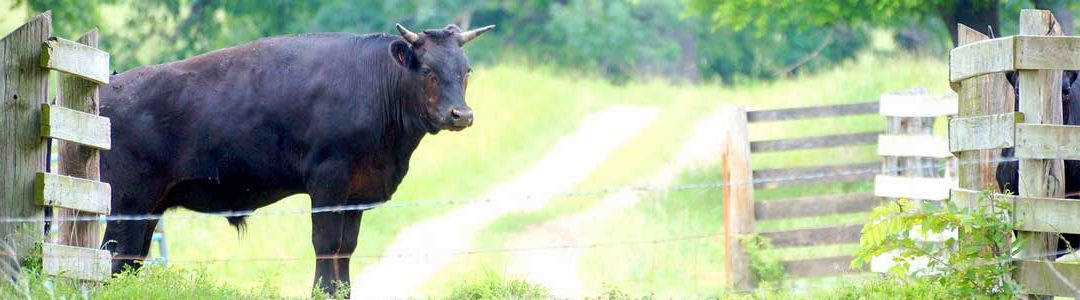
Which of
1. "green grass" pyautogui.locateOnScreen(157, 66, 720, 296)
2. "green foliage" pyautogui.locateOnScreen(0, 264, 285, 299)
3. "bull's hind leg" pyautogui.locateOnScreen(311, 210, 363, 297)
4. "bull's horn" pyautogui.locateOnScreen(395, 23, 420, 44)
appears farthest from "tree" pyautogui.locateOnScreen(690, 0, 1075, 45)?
"green foliage" pyautogui.locateOnScreen(0, 264, 285, 299)

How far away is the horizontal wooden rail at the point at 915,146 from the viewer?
39.6ft

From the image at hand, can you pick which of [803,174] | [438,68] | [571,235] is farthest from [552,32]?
[438,68]

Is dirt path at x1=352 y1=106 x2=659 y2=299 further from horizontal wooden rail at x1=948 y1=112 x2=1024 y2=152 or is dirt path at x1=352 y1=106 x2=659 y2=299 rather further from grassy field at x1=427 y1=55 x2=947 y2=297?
horizontal wooden rail at x1=948 y1=112 x2=1024 y2=152

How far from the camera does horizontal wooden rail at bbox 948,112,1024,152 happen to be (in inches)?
268

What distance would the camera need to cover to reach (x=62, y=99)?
7.42 meters

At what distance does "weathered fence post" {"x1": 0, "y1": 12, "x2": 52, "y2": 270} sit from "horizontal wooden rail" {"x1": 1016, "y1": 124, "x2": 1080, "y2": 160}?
477 centimetres

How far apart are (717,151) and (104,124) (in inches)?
577

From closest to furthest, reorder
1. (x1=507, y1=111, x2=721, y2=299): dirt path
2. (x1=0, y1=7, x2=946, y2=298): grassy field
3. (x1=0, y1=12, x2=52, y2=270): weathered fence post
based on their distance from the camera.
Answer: (x1=0, y1=12, x2=52, y2=270): weathered fence post, (x1=507, y1=111, x2=721, y2=299): dirt path, (x1=0, y1=7, x2=946, y2=298): grassy field

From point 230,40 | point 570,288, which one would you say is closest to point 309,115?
point 570,288

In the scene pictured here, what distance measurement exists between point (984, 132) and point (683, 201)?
36.3ft

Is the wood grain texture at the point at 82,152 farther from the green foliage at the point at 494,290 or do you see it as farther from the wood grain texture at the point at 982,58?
the wood grain texture at the point at 982,58

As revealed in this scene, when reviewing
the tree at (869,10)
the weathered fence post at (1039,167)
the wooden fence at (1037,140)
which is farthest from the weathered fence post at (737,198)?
the weathered fence post at (1039,167)

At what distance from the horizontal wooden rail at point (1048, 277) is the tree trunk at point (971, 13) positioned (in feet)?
32.0

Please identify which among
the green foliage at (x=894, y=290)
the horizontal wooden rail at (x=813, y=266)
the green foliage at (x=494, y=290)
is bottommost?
the horizontal wooden rail at (x=813, y=266)
